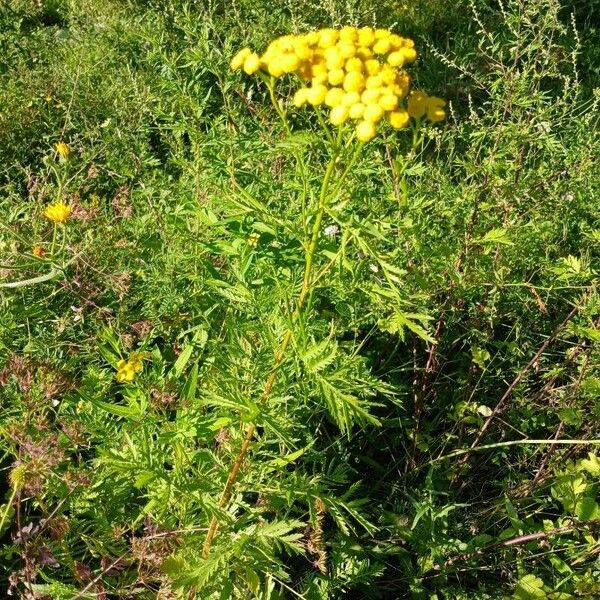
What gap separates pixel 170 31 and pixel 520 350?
3.15m

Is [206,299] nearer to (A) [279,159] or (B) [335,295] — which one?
(B) [335,295]

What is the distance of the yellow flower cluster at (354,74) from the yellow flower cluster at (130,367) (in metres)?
0.86

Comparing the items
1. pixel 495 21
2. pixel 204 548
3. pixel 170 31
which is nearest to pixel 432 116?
pixel 204 548

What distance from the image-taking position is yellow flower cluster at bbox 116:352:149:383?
194 cm

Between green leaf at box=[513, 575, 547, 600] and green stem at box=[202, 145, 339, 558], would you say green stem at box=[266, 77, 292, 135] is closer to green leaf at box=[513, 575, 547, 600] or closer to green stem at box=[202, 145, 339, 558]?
green stem at box=[202, 145, 339, 558]

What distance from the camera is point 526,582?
2377 mm

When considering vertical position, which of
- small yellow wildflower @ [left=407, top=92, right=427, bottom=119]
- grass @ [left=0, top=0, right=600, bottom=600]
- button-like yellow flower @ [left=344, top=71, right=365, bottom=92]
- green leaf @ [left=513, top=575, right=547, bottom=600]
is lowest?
green leaf @ [left=513, top=575, right=547, bottom=600]

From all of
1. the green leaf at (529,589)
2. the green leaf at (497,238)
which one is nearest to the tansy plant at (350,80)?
the green leaf at (497,238)

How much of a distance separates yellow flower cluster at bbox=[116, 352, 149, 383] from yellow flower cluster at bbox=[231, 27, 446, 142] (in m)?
0.86

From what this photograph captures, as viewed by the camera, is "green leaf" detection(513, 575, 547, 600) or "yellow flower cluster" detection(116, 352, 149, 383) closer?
"yellow flower cluster" detection(116, 352, 149, 383)

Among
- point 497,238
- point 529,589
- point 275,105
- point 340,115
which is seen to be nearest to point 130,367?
point 275,105

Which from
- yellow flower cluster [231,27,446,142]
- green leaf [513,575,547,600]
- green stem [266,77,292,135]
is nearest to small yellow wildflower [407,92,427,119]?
yellow flower cluster [231,27,446,142]

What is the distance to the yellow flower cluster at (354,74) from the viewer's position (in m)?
1.41

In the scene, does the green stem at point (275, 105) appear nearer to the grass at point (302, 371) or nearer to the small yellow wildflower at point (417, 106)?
the grass at point (302, 371)
